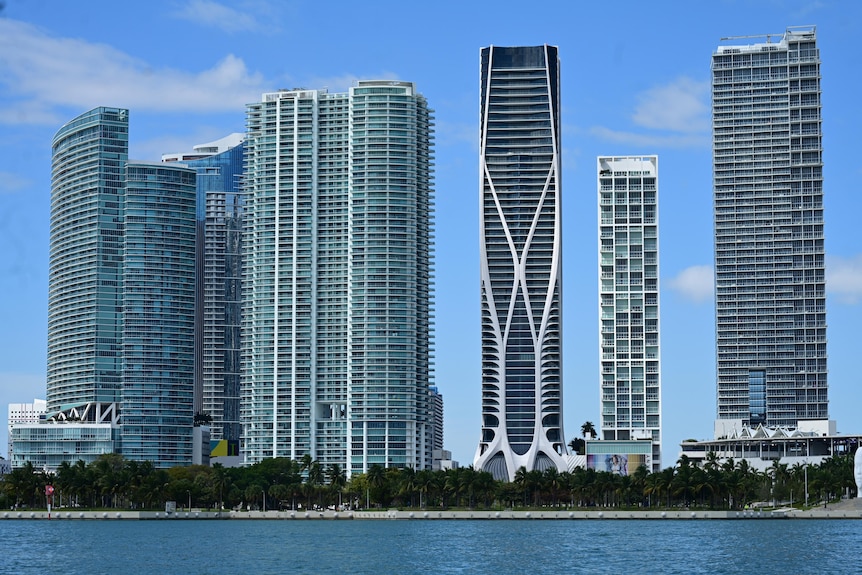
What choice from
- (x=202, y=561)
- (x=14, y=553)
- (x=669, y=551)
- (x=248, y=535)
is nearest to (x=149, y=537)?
(x=248, y=535)

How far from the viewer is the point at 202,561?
147 metres

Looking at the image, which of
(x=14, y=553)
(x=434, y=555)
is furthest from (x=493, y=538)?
(x=14, y=553)

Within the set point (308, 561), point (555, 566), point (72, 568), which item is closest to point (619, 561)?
point (555, 566)

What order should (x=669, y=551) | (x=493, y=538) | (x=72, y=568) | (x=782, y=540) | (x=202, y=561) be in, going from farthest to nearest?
(x=493, y=538)
(x=782, y=540)
(x=669, y=551)
(x=202, y=561)
(x=72, y=568)

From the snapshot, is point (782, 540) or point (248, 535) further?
point (248, 535)

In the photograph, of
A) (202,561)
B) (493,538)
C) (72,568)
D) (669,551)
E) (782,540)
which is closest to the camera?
(72,568)

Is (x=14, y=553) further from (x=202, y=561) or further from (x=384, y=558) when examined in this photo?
(x=384, y=558)

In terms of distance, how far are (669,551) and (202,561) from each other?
48125 millimetres

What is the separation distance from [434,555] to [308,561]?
15409 millimetres

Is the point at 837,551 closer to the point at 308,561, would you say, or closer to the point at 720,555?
the point at 720,555

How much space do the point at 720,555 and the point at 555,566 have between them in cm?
2210

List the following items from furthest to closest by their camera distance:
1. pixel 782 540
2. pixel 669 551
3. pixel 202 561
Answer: pixel 782 540 → pixel 669 551 → pixel 202 561

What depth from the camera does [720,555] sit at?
15175 centimetres

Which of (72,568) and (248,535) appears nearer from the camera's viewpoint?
(72,568)
